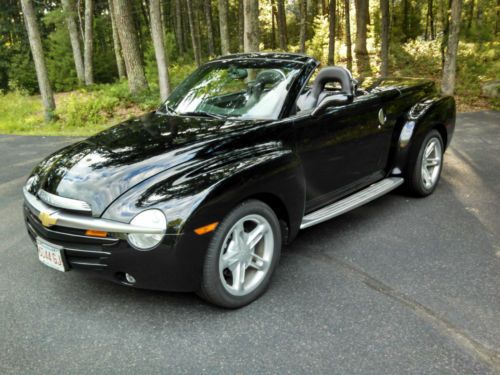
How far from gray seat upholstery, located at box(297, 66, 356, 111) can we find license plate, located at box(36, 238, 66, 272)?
2.22 metres

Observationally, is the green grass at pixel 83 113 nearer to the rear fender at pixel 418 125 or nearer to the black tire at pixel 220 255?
the rear fender at pixel 418 125

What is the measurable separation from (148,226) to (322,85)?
7.23 feet

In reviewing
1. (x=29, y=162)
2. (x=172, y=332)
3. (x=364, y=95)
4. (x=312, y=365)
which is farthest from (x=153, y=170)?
(x=29, y=162)

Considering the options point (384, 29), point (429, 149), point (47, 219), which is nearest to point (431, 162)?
point (429, 149)

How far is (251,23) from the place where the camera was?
368 inches

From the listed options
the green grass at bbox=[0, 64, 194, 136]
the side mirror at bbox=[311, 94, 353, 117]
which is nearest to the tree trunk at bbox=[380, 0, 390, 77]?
the green grass at bbox=[0, 64, 194, 136]

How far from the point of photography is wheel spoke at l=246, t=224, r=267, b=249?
307 cm

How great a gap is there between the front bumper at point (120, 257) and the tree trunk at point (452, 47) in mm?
10753

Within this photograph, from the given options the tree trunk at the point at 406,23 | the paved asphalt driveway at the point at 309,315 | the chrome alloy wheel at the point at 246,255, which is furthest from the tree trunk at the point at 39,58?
the tree trunk at the point at 406,23

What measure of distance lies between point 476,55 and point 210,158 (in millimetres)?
16539

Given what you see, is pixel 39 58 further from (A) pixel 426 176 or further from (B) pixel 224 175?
(B) pixel 224 175

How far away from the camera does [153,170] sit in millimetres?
3000

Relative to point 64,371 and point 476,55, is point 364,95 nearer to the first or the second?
point 64,371

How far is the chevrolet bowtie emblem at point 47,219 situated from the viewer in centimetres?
285
